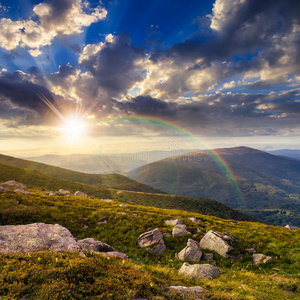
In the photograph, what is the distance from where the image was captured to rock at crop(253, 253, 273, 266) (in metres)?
15.3

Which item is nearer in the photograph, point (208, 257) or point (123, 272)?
point (123, 272)

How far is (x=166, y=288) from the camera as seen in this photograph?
8.27m

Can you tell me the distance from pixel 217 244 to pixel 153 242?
23.8 ft

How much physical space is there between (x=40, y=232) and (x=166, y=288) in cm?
1099

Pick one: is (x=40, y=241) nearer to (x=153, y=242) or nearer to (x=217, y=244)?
(x=153, y=242)

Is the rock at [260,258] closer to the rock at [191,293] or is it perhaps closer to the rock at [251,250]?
the rock at [251,250]

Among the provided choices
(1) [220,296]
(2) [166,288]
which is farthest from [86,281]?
(1) [220,296]

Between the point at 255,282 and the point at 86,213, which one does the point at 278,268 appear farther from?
the point at 86,213

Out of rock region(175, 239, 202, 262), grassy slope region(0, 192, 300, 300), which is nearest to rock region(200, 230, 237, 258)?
grassy slope region(0, 192, 300, 300)

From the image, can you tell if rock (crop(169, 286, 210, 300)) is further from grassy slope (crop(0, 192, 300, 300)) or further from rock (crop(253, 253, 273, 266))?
rock (crop(253, 253, 273, 266))

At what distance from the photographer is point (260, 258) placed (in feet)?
51.6

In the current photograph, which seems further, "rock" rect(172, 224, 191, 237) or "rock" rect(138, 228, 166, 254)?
"rock" rect(172, 224, 191, 237)

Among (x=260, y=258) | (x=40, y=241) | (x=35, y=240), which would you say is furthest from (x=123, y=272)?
(x=260, y=258)

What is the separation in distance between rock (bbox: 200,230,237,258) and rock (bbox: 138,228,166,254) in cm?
490
